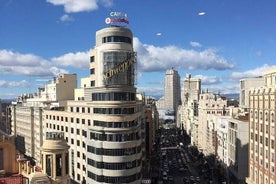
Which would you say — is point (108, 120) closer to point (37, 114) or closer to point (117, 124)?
point (117, 124)

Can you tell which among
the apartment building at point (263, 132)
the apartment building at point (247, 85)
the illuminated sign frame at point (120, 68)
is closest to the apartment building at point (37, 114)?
the illuminated sign frame at point (120, 68)

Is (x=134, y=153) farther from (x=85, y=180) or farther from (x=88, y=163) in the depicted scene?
(x=85, y=180)

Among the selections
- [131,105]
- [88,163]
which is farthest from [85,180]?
[131,105]

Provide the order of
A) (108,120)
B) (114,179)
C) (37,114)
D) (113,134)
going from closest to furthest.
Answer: (114,179)
(113,134)
(108,120)
(37,114)

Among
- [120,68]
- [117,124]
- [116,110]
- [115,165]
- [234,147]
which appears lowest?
[234,147]

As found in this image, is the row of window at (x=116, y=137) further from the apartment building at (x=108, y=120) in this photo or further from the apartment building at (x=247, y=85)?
the apartment building at (x=247, y=85)

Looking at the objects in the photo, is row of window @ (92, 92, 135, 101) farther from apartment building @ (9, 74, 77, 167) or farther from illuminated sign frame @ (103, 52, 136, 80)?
apartment building @ (9, 74, 77, 167)

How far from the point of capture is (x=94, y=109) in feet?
281

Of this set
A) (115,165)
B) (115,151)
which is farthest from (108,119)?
(115,165)

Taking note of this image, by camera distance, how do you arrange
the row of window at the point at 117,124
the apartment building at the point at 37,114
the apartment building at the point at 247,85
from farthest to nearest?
the apartment building at the point at 247,85, the apartment building at the point at 37,114, the row of window at the point at 117,124

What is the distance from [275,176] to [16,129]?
11794 cm

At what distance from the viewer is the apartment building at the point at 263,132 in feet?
304

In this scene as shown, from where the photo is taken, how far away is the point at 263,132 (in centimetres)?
9850

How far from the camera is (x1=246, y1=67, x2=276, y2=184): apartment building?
304 feet
